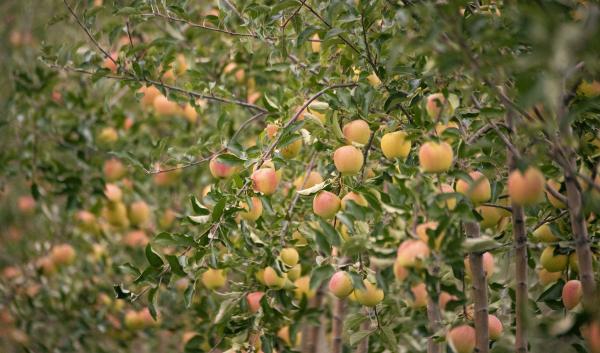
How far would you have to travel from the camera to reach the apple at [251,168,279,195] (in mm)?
1016

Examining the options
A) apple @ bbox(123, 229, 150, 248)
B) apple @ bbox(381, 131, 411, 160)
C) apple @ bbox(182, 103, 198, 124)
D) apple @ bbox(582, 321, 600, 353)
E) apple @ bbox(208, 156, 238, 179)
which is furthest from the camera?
apple @ bbox(123, 229, 150, 248)

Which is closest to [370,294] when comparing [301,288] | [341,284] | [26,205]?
[341,284]

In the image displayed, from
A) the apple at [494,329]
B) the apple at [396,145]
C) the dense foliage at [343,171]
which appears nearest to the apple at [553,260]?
the dense foliage at [343,171]

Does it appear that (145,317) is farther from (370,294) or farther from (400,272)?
(400,272)

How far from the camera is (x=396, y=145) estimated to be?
3.15ft

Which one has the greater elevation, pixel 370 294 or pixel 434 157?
pixel 434 157

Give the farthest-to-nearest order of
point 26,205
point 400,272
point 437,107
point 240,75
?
1. point 26,205
2. point 240,75
3. point 437,107
4. point 400,272

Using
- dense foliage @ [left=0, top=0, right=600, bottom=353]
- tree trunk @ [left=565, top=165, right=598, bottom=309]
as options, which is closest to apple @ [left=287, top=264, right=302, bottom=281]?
dense foliage @ [left=0, top=0, right=600, bottom=353]

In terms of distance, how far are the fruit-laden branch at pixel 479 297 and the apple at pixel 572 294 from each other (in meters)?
0.12

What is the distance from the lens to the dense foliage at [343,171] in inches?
30.9

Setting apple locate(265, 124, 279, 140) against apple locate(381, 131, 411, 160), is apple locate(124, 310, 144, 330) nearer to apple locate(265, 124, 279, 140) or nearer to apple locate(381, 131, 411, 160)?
apple locate(265, 124, 279, 140)

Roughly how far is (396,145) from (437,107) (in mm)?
101

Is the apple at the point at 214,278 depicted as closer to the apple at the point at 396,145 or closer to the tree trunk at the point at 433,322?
the tree trunk at the point at 433,322

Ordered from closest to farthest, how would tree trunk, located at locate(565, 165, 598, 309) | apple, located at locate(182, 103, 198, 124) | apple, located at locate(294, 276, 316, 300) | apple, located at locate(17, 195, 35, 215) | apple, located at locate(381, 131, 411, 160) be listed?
tree trunk, located at locate(565, 165, 598, 309) → apple, located at locate(381, 131, 411, 160) → apple, located at locate(294, 276, 316, 300) → apple, located at locate(182, 103, 198, 124) → apple, located at locate(17, 195, 35, 215)
